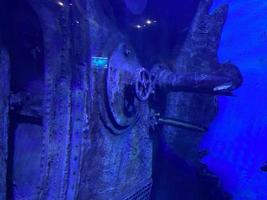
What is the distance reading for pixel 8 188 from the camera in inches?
100

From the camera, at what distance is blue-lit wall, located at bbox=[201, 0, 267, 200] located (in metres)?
3.10

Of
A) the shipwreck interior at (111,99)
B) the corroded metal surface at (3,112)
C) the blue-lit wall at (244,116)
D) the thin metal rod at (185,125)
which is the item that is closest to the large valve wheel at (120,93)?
the shipwreck interior at (111,99)

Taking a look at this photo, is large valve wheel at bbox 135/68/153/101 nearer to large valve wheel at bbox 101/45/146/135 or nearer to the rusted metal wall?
large valve wheel at bbox 101/45/146/135

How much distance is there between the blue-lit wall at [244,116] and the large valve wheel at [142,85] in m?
1.12

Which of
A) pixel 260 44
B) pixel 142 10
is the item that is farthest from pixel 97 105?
pixel 260 44

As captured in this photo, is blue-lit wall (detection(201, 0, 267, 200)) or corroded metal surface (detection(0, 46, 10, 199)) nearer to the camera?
corroded metal surface (detection(0, 46, 10, 199))

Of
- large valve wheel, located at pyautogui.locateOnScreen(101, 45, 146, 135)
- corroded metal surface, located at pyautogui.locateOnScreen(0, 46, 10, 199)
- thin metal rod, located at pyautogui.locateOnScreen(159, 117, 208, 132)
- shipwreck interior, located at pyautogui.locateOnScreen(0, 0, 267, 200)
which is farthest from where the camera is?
thin metal rod, located at pyautogui.locateOnScreen(159, 117, 208, 132)

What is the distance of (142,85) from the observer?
2.79 metres

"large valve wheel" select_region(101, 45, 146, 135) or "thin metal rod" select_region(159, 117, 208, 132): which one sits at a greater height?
"large valve wheel" select_region(101, 45, 146, 135)

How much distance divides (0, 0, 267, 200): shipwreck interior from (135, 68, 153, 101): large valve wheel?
0.04ft

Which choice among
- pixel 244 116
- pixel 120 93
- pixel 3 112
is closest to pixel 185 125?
pixel 244 116

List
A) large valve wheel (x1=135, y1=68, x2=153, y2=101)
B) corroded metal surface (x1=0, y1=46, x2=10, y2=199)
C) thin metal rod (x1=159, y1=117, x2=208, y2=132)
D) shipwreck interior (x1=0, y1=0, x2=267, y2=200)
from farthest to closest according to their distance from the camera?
thin metal rod (x1=159, y1=117, x2=208, y2=132)
large valve wheel (x1=135, y1=68, x2=153, y2=101)
corroded metal surface (x1=0, y1=46, x2=10, y2=199)
shipwreck interior (x1=0, y1=0, x2=267, y2=200)

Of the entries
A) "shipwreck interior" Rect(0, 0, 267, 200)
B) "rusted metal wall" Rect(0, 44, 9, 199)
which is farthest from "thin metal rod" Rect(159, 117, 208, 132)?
"rusted metal wall" Rect(0, 44, 9, 199)

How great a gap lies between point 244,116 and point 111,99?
5.36ft
